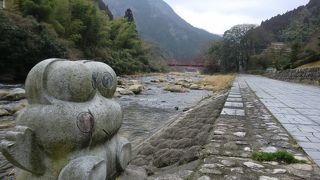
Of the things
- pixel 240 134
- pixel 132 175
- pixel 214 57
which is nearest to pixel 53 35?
pixel 240 134

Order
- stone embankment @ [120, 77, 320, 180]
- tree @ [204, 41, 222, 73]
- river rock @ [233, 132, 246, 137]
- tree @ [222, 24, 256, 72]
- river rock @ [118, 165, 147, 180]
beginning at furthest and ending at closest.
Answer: tree @ [204, 41, 222, 73] → tree @ [222, 24, 256, 72] → river rock @ [233, 132, 246, 137] → river rock @ [118, 165, 147, 180] → stone embankment @ [120, 77, 320, 180]

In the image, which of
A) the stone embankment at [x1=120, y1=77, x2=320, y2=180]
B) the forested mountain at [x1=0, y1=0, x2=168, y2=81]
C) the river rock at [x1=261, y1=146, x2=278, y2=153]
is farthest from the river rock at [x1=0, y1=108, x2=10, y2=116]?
the forested mountain at [x1=0, y1=0, x2=168, y2=81]

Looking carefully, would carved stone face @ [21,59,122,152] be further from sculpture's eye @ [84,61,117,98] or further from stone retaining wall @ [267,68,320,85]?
stone retaining wall @ [267,68,320,85]

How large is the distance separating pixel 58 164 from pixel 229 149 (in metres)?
2.19

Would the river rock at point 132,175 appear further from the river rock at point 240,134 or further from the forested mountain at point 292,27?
the forested mountain at point 292,27

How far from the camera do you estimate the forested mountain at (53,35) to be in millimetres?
24094

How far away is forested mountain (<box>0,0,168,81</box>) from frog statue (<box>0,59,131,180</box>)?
2256cm

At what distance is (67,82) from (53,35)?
93.7 ft

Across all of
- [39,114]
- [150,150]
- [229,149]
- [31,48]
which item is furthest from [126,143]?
[31,48]

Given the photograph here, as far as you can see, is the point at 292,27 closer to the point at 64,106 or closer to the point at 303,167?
the point at 303,167

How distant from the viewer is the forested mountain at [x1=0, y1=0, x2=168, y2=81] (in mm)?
24094

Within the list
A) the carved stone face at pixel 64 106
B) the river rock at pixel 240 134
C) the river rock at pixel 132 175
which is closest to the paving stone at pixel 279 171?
the river rock at pixel 132 175

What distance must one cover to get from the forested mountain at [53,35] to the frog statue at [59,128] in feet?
74.0

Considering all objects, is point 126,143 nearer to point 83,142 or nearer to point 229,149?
point 83,142
